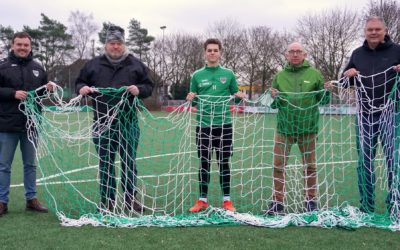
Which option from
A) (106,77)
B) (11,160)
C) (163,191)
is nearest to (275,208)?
(163,191)

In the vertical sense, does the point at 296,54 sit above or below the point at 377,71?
above

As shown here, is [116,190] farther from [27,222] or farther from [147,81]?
[147,81]

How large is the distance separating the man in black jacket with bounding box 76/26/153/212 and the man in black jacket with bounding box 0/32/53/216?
0.57 metres

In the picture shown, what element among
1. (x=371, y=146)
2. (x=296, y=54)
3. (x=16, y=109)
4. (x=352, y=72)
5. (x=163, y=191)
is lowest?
(x=163, y=191)

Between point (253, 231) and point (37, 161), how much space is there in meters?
2.53

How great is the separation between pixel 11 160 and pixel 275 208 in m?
3.03

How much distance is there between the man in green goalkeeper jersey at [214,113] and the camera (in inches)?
194

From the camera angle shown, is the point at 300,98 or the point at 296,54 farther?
the point at 300,98

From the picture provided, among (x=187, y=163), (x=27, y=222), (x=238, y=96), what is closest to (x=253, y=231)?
(x=238, y=96)

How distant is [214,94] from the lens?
16.3 feet

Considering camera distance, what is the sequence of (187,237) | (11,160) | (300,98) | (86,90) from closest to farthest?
(187,237) < (86,90) < (300,98) < (11,160)

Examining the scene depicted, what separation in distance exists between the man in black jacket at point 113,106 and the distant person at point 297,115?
152 cm

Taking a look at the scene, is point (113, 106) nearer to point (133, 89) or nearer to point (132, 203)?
point (133, 89)

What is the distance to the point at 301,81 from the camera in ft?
15.8
